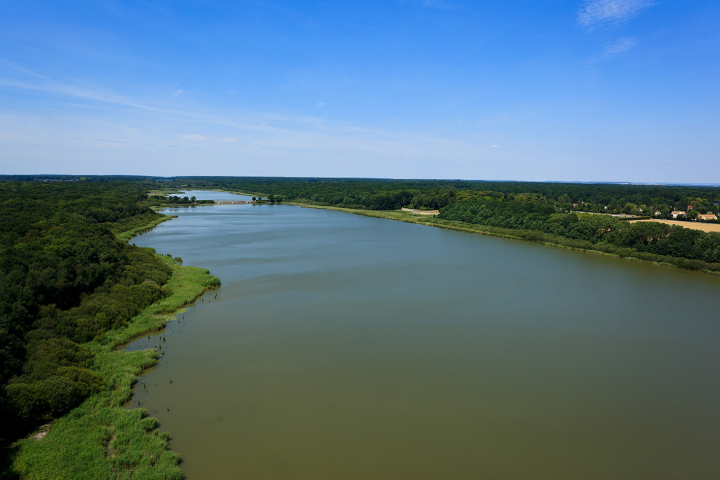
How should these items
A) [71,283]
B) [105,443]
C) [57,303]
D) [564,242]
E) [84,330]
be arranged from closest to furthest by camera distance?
[105,443] < [84,330] < [57,303] < [71,283] < [564,242]

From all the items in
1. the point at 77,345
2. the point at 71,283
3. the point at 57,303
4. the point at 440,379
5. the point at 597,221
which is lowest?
the point at 440,379

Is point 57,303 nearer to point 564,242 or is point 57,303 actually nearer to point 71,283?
point 71,283

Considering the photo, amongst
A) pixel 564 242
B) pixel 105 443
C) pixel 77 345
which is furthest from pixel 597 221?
pixel 105 443

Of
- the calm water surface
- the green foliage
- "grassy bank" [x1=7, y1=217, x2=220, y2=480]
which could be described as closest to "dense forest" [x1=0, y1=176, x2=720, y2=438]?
the green foliage

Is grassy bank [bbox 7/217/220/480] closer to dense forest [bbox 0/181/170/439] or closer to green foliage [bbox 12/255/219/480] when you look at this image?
green foliage [bbox 12/255/219/480]

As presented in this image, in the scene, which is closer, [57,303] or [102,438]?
[102,438]

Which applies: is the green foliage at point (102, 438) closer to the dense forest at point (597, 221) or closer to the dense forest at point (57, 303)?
the dense forest at point (57, 303)

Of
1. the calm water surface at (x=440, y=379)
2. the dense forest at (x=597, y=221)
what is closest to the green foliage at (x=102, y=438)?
the calm water surface at (x=440, y=379)
